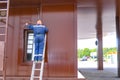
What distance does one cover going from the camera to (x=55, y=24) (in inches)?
279

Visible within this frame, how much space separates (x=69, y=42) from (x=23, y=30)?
153cm

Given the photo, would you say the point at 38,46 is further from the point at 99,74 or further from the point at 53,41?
the point at 99,74

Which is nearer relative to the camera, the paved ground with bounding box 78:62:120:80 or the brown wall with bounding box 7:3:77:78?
the brown wall with bounding box 7:3:77:78

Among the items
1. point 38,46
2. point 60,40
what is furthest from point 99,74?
point 38,46

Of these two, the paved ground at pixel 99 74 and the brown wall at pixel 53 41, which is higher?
the brown wall at pixel 53 41

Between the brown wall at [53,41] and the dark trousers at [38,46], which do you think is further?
the brown wall at [53,41]

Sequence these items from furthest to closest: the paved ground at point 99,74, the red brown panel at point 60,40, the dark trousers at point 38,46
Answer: the paved ground at point 99,74, the red brown panel at point 60,40, the dark trousers at point 38,46

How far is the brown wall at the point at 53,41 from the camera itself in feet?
22.8

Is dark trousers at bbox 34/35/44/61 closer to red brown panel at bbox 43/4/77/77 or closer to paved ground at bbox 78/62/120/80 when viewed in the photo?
red brown panel at bbox 43/4/77/77

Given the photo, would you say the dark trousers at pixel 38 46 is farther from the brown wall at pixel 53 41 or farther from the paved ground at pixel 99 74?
the paved ground at pixel 99 74

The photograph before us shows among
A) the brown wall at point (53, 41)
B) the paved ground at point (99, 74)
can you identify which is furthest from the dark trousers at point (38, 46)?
the paved ground at point (99, 74)

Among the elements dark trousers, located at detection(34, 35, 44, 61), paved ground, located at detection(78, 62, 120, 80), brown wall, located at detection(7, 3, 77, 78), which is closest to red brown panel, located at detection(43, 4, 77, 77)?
brown wall, located at detection(7, 3, 77, 78)

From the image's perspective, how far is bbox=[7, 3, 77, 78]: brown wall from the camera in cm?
694

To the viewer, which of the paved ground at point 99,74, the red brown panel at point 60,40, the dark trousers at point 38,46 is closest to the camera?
the dark trousers at point 38,46
